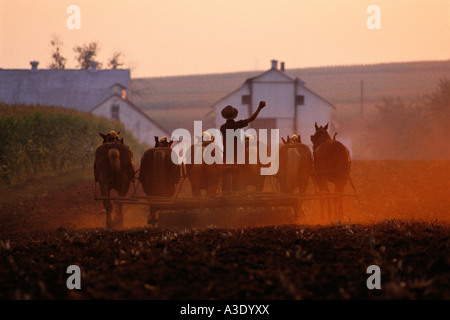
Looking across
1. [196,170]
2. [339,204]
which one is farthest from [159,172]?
[339,204]

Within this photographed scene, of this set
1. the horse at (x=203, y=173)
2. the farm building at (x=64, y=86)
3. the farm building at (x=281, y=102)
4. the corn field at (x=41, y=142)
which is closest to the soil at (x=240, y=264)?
the horse at (x=203, y=173)

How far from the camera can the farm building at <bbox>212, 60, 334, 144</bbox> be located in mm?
53625

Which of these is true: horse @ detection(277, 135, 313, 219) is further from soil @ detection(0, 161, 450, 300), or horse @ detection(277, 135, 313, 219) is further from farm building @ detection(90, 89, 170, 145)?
farm building @ detection(90, 89, 170, 145)

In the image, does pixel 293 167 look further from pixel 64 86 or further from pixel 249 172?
pixel 64 86

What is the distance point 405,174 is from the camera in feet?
86.6

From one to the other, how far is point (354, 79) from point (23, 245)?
15751 cm

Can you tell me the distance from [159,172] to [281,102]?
133ft

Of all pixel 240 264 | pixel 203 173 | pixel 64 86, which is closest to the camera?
pixel 240 264

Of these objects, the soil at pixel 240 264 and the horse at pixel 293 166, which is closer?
the soil at pixel 240 264

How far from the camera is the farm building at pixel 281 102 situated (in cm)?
5362

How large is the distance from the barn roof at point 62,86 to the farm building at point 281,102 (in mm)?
18850

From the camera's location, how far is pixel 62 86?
69.2 meters

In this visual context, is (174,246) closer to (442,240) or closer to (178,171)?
(442,240)

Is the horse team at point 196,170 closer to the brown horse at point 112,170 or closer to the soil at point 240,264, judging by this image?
the brown horse at point 112,170
